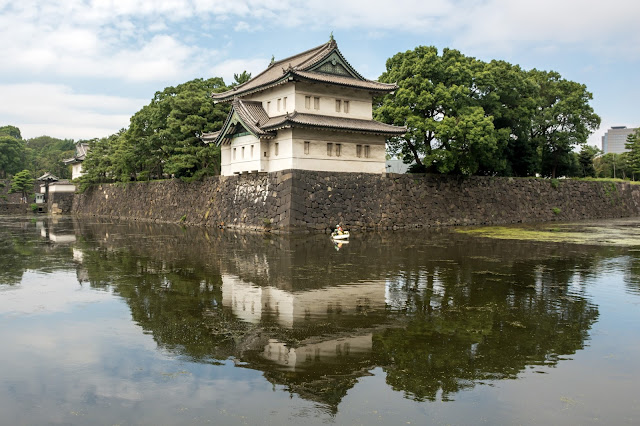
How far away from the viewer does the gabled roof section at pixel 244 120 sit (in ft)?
105

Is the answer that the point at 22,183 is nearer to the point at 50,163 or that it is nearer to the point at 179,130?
the point at 50,163

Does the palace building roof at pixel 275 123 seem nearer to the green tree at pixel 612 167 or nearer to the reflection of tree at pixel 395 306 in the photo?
the reflection of tree at pixel 395 306

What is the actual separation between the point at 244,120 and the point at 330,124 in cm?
550

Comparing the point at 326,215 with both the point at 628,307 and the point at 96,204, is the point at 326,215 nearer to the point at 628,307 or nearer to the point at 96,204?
the point at 628,307

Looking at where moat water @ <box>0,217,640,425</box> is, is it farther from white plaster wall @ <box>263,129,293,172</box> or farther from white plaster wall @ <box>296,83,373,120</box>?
white plaster wall @ <box>296,83,373,120</box>

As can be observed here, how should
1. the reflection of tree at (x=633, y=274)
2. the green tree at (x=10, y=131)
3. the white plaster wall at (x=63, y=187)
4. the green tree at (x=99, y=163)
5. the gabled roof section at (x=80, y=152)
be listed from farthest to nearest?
the green tree at (x=10, y=131), the gabled roof section at (x=80, y=152), the white plaster wall at (x=63, y=187), the green tree at (x=99, y=163), the reflection of tree at (x=633, y=274)

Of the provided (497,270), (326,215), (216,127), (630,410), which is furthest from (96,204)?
(630,410)

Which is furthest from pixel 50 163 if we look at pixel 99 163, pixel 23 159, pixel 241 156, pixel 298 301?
pixel 298 301

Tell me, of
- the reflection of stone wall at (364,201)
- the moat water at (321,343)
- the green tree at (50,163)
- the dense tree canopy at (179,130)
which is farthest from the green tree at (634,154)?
the green tree at (50,163)

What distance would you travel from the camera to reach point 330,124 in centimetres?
3089

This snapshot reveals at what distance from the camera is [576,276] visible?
1553cm

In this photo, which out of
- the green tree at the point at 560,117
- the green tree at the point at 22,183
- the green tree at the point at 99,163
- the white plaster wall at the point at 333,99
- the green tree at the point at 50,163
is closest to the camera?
the white plaster wall at the point at 333,99

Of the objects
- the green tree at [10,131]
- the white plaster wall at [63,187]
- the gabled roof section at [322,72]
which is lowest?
the white plaster wall at [63,187]

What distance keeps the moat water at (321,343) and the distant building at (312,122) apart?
1406 centimetres
